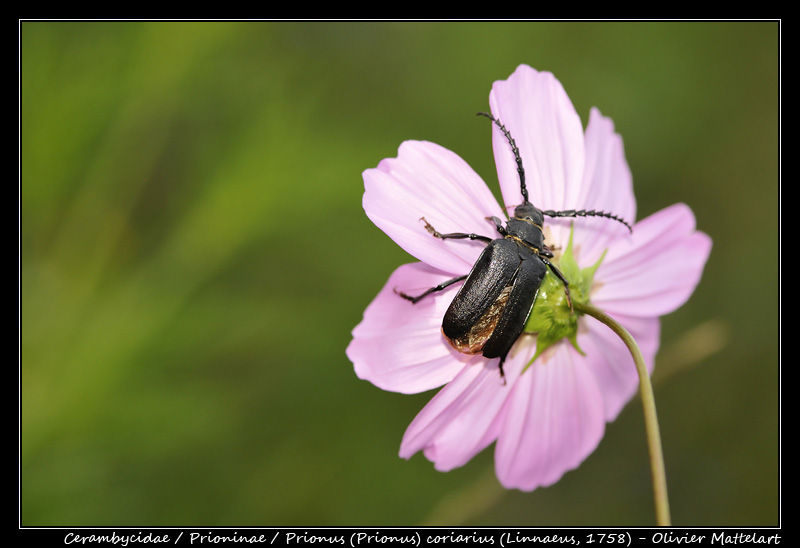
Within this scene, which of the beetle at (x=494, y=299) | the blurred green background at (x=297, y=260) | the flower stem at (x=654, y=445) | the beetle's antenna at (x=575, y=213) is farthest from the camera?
the blurred green background at (x=297, y=260)

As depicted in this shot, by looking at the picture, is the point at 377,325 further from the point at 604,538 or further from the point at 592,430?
the point at 604,538

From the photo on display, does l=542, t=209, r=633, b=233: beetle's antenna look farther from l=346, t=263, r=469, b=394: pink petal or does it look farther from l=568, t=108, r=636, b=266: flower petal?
l=346, t=263, r=469, b=394: pink petal

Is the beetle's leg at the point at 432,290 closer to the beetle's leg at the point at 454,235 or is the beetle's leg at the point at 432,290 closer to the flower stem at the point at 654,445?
the beetle's leg at the point at 454,235

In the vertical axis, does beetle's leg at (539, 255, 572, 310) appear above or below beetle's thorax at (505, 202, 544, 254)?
below

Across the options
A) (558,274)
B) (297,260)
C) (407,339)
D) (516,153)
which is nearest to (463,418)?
(407,339)

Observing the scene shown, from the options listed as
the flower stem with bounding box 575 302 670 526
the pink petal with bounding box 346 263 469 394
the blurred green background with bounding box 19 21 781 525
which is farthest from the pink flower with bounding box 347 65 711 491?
the flower stem with bounding box 575 302 670 526

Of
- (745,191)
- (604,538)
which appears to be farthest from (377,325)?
(745,191)

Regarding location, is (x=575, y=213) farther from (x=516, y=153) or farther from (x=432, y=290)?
(x=432, y=290)

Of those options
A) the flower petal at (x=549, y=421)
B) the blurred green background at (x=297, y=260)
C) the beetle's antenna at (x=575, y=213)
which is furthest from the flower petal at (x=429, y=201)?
the blurred green background at (x=297, y=260)
